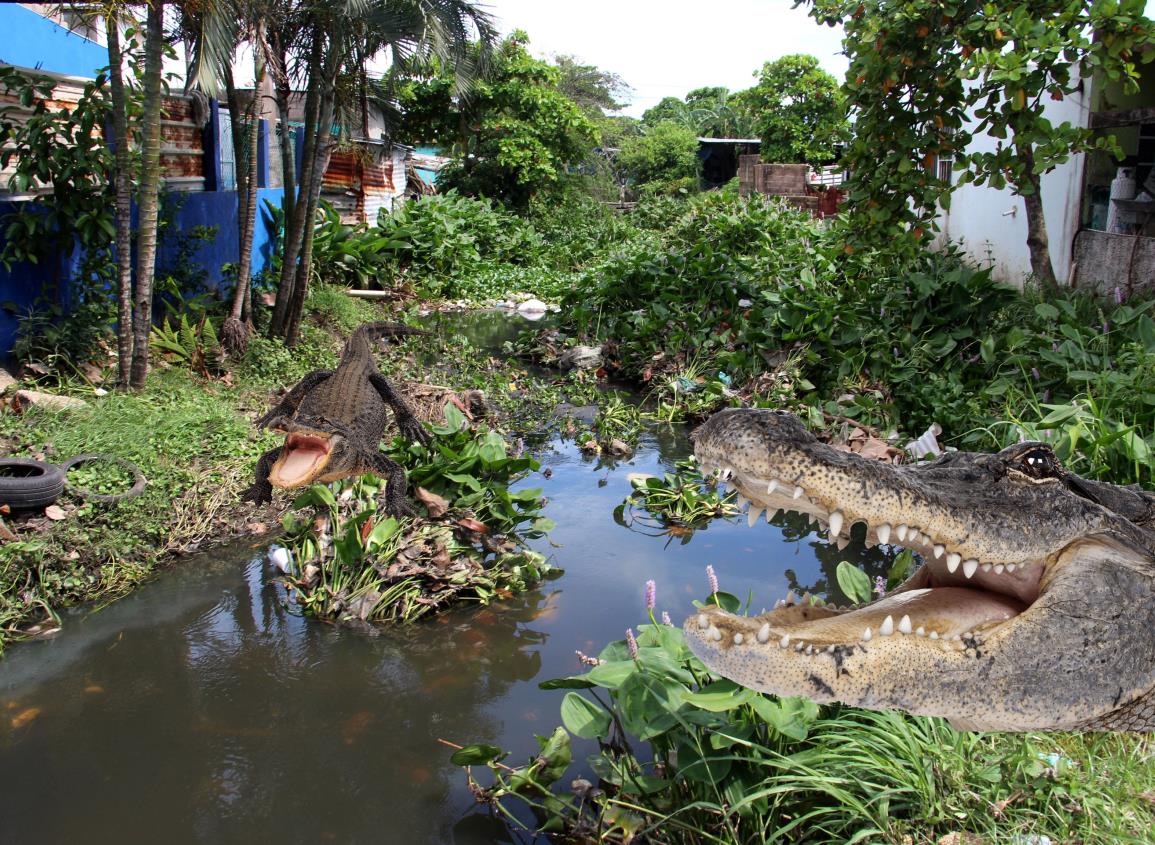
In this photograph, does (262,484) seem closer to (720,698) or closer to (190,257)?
(720,698)

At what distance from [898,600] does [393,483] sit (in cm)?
354

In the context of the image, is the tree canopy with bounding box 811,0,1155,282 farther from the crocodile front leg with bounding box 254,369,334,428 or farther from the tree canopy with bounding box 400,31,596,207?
the tree canopy with bounding box 400,31,596,207

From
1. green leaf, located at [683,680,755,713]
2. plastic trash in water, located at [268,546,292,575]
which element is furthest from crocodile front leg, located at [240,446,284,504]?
green leaf, located at [683,680,755,713]

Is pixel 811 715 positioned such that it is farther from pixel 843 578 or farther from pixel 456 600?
pixel 456 600

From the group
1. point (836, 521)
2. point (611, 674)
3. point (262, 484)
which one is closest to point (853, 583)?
point (611, 674)

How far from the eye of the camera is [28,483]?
502cm

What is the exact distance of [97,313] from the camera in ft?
24.8

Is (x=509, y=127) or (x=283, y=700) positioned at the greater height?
(x=509, y=127)

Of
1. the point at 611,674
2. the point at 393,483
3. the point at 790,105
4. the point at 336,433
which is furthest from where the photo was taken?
the point at 790,105

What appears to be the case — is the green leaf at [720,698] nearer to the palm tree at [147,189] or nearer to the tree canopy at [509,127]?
the palm tree at [147,189]

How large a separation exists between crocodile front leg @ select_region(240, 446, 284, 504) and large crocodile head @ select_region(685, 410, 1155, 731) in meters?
3.91

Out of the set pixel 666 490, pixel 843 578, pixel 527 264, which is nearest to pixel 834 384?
pixel 666 490

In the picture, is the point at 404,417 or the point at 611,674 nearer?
the point at 611,674

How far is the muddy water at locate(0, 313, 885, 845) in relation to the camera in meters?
3.53
